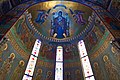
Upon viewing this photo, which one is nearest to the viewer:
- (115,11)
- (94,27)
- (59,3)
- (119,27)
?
(119,27)

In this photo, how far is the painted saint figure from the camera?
11.9 m

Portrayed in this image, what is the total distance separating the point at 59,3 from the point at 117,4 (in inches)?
133

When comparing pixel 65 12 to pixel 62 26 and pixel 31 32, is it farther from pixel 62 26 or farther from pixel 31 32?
pixel 31 32

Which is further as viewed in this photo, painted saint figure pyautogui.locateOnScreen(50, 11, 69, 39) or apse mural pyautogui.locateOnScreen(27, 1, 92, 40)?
painted saint figure pyautogui.locateOnScreen(50, 11, 69, 39)

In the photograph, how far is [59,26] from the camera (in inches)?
477

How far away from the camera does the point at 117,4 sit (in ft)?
30.7

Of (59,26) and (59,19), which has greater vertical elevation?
(59,19)

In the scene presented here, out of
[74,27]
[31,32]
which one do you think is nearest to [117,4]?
[74,27]

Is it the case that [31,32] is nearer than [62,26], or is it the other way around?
[31,32]

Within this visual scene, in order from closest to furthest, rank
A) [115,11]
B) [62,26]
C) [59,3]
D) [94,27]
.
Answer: [115,11] → [94,27] → [59,3] → [62,26]

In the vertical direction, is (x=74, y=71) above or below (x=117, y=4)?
below

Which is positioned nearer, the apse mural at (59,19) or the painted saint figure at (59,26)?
the apse mural at (59,19)

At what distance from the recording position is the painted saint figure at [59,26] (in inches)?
Answer: 469

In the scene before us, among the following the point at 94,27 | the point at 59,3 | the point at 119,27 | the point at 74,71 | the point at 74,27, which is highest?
the point at 59,3
